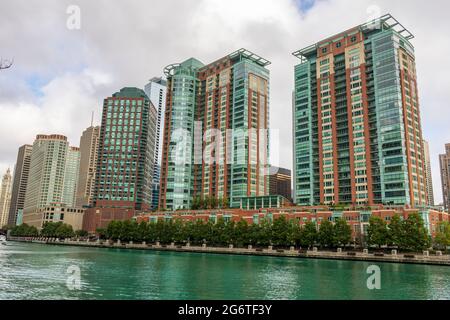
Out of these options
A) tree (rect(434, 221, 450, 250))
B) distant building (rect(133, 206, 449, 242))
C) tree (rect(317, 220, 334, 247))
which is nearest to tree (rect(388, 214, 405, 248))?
distant building (rect(133, 206, 449, 242))

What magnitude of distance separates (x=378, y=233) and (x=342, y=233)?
1052 centimetres

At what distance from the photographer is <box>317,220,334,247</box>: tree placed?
106812 mm

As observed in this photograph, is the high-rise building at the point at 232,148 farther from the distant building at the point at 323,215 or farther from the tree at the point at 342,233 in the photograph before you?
the tree at the point at 342,233

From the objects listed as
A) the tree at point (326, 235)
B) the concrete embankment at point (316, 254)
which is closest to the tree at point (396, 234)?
the concrete embankment at point (316, 254)

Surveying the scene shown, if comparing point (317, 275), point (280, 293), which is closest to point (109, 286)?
point (280, 293)

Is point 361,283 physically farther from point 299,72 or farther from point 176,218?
point 299,72

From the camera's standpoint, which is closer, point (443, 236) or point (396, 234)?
point (396, 234)

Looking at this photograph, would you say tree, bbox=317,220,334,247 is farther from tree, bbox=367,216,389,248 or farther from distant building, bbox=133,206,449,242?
tree, bbox=367,216,389,248

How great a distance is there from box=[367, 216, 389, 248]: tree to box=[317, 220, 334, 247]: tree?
10.1 m

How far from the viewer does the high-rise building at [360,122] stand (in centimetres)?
13725

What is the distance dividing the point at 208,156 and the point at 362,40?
86.4 m

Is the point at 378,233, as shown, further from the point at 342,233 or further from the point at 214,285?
the point at 214,285

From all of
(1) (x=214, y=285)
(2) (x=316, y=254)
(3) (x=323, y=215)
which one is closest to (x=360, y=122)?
(3) (x=323, y=215)

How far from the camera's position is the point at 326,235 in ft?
351
